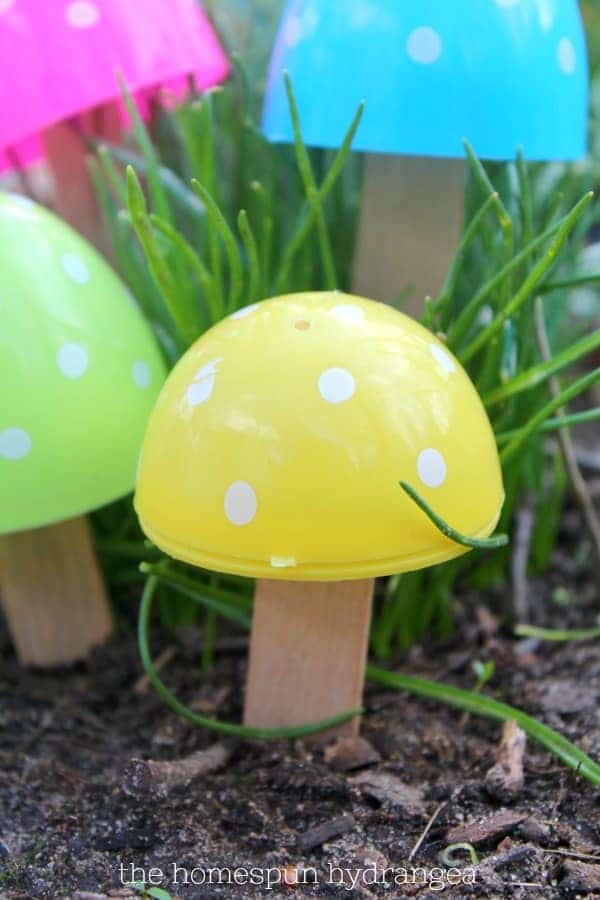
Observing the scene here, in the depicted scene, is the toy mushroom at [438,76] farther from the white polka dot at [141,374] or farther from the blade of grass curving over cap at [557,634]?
the blade of grass curving over cap at [557,634]

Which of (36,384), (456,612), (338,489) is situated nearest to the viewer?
(338,489)

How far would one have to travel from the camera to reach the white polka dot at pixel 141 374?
905 mm

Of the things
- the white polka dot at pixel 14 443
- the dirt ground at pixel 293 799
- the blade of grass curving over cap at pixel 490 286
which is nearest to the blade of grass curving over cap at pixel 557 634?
the dirt ground at pixel 293 799

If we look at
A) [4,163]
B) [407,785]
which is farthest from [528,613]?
[4,163]

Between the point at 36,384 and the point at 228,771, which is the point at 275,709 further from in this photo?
the point at 36,384

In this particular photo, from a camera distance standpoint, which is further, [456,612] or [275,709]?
[456,612]

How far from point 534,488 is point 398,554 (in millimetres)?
571

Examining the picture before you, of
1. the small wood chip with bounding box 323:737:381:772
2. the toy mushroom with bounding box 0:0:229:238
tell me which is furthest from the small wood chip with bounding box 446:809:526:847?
the toy mushroom with bounding box 0:0:229:238

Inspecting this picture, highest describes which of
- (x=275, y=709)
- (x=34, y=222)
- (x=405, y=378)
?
(x=34, y=222)

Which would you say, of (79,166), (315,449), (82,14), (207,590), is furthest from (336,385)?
(79,166)

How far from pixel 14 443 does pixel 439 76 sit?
0.53m

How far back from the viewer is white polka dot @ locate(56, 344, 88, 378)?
853 mm

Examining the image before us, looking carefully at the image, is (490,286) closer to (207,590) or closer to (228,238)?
(228,238)

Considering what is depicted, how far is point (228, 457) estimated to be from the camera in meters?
0.69
